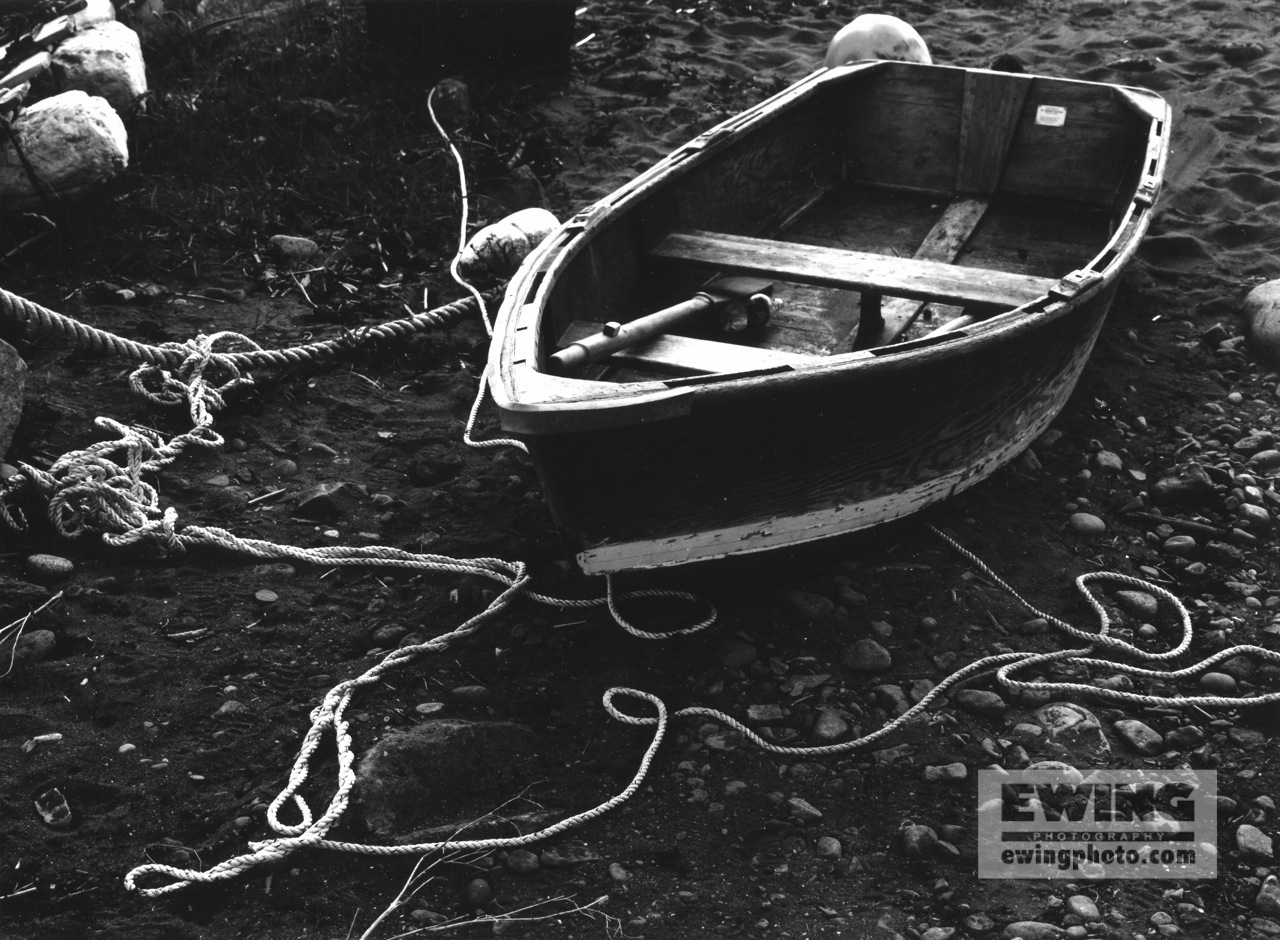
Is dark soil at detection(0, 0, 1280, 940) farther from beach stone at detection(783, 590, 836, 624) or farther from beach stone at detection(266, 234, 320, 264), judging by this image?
beach stone at detection(266, 234, 320, 264)

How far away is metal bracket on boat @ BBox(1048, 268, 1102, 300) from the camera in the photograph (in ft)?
11.4

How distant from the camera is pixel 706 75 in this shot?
743 cm

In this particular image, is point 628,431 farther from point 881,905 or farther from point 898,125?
point 898,125

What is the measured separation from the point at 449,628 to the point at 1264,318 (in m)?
3.68

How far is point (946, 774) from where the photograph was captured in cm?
292

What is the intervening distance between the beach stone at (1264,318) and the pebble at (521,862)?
3.78 m

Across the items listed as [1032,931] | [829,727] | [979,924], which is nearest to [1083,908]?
[1032,931]

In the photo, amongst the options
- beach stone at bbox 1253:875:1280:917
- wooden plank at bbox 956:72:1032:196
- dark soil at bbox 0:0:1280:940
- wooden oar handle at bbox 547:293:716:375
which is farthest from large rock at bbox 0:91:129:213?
beach stone at bbox 1253:875:1280:917

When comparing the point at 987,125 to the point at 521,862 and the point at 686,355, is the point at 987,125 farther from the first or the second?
the point at 521,862

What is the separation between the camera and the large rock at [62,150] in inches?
200

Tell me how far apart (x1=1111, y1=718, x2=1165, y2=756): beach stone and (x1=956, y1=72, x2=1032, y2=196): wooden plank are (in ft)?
10.5

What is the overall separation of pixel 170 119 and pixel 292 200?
0.95 meters

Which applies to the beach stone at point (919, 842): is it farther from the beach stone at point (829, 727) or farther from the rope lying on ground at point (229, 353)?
the rope lying on ground at point (229, 353)

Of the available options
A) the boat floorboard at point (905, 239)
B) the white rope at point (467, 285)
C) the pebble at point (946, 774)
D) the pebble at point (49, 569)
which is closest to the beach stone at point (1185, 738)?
the pebble at point (946, 774)
